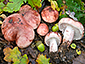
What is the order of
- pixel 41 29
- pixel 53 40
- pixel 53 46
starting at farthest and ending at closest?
1. pixel 41 29
2. pixel 53 40
3. pixel 53 46

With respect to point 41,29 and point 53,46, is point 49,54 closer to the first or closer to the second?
point 53,46

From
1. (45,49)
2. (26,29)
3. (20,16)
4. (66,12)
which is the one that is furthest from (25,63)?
(66,12)

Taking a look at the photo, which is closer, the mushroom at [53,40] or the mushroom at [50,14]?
the mushroom at [53,40]

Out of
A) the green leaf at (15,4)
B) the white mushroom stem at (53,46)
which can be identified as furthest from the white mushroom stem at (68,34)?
the green leaf at (15,4)

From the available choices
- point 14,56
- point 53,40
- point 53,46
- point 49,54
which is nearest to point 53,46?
point 53,46

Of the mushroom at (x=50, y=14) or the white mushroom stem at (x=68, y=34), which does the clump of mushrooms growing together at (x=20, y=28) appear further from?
the white mushroom stem at (x=68, y=34)

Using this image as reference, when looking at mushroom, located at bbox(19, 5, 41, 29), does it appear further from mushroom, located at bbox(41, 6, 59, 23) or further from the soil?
the soil
